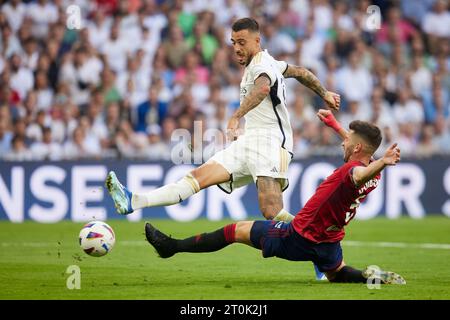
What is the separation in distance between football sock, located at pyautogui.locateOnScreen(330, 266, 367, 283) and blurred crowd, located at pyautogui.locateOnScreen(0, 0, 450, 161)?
8751 mm

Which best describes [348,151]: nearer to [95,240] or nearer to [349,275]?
[349,275]

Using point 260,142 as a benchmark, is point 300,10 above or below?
above

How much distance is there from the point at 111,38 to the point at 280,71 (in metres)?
10.3

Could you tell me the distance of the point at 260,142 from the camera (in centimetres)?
1082

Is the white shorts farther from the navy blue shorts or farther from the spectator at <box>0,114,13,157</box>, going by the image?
the spectator at <box>0,114,13,157</box>

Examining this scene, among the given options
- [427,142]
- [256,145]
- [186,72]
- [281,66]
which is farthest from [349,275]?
[186,72]

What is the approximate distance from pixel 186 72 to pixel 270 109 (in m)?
9.61

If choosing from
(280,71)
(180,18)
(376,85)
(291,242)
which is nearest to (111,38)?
(180,18)

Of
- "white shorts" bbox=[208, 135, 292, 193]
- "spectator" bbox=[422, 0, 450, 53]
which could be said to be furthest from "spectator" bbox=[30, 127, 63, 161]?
"spectator" bbox=[422, 0, 450, 53]

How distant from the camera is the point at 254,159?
422 inches

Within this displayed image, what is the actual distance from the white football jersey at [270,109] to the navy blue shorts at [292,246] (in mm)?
1571

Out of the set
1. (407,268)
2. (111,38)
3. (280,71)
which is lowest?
(407,268)

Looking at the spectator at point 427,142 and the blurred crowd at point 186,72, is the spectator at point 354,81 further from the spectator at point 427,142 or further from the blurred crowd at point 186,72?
the spectator at point 427,142
